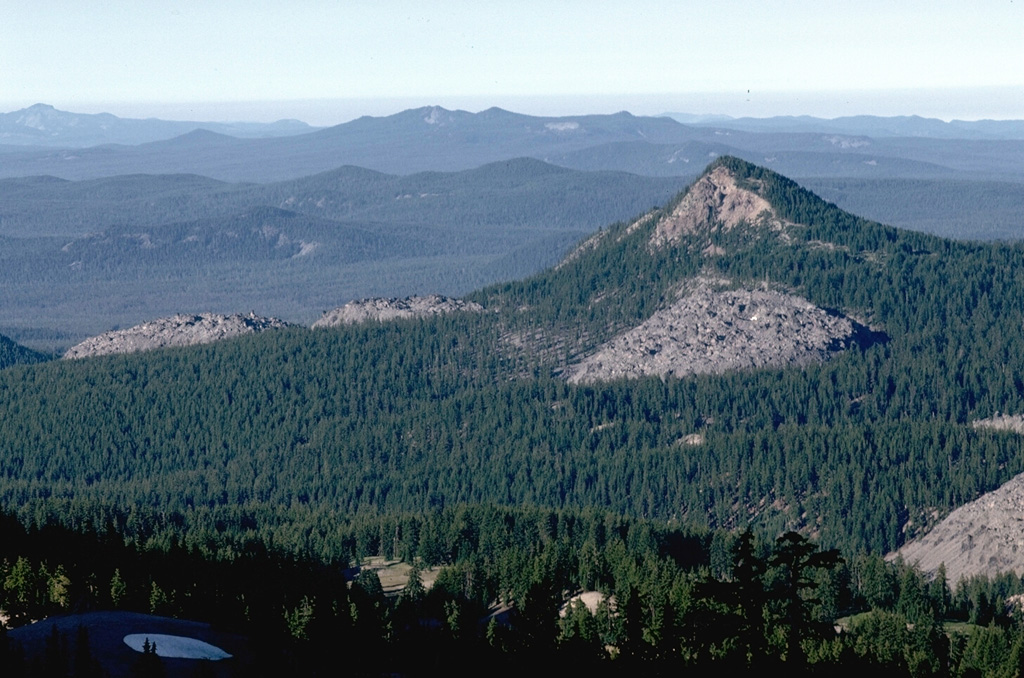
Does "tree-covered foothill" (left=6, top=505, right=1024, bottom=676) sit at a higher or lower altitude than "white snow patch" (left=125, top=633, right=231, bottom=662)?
lower

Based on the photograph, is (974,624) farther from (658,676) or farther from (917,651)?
(658,676)

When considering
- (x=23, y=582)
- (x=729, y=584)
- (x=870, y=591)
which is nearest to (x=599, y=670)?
(x=729, y=584)

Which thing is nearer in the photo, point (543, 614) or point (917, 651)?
point (543, 614)

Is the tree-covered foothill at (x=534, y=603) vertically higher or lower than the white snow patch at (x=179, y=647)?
lower

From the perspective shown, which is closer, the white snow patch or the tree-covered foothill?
the white snow patch

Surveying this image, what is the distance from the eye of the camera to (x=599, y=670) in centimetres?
12312

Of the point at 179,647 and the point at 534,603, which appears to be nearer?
the point at 179,647

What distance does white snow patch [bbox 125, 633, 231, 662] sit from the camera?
389 ft

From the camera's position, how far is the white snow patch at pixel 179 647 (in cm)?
11850

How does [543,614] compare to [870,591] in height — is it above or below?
above

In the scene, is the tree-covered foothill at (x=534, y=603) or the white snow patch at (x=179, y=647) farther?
the tree-covered foothill at (x=534, y=603)

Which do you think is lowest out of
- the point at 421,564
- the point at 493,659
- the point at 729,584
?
the point at 421,564

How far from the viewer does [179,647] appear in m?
121

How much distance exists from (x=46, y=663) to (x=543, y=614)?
37.7 metres
